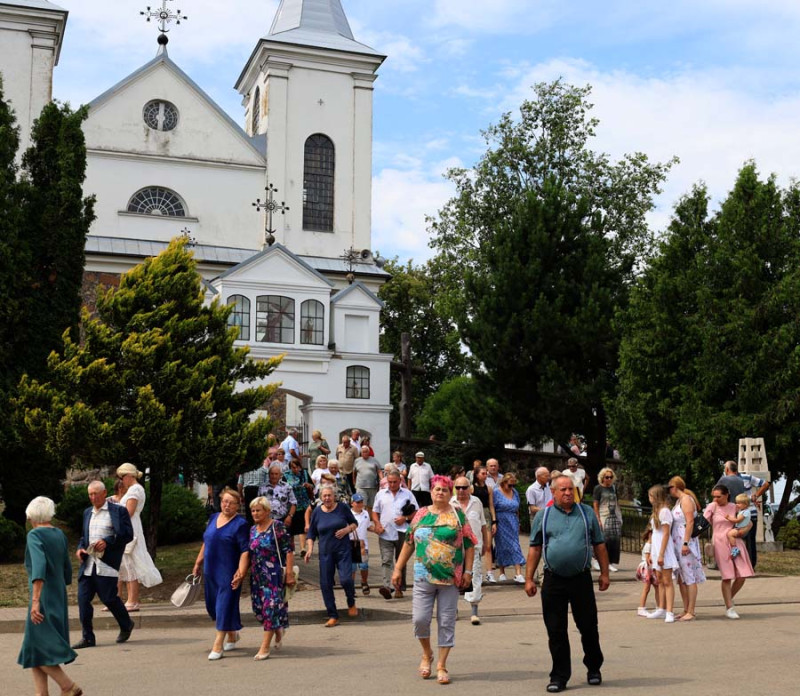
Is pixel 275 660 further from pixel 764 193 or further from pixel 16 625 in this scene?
pixel 764 193

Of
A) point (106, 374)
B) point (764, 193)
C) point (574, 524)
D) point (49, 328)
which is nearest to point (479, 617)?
point (574, 524)

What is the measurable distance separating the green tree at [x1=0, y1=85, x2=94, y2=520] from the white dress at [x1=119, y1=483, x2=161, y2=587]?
5.57m

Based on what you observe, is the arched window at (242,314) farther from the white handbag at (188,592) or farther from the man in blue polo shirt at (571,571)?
the man in blue polo shirt at (571,571)

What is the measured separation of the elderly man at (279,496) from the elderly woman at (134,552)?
1532 millimetres

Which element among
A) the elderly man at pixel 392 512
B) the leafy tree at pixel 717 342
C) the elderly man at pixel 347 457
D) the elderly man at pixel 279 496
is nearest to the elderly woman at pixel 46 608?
the elderly man at pixel 279 496

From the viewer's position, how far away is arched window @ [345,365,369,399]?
1299 inches

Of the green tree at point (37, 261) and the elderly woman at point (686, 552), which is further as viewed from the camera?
the green tree at point (37, 261)

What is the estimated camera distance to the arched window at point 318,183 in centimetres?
4147

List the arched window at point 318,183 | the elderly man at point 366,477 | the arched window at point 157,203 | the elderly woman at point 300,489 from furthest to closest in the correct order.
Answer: the arched window at point 318,183
the arched window at point 157,203
the elderly man at point 366,477
the elderly woman at point 300,489

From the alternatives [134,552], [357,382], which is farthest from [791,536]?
[134,552]

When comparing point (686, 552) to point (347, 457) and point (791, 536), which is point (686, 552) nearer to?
point (347, 457)

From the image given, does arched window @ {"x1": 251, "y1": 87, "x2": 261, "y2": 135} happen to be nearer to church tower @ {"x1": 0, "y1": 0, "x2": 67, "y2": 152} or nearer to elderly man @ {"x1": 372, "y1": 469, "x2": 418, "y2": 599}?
church tower @ {"x1": 0, "y1": 0, "x2": 67, "y2": 152}

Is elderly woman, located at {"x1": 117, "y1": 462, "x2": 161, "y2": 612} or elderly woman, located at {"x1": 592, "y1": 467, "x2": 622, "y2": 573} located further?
elderly woman, located at {"x1": 592, "y1": 467, "x2": 622, "y2": 573}

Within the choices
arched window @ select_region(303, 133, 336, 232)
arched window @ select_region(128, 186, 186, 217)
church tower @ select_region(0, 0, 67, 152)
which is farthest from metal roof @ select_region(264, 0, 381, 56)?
church tower @ select_region(0, 0, 67, 152)
